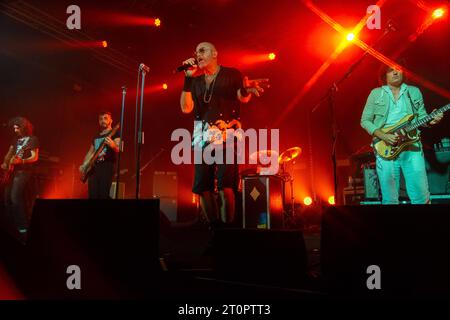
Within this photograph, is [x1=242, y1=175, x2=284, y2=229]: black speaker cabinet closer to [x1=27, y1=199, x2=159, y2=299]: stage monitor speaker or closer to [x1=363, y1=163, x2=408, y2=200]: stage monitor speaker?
[x1=363, y1=163, x2=408, y2=200]: stage monitor speaker

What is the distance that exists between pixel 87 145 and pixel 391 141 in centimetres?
797

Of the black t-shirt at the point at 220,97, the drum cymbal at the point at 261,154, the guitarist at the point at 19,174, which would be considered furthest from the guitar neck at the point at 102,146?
the drum cymbal at the point at 261,154

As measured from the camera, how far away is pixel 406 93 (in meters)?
3.59

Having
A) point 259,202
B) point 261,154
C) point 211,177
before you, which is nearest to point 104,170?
point 211,177

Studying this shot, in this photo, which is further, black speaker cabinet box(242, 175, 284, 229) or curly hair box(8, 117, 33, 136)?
curly hair box(8, 117, 33, 136)

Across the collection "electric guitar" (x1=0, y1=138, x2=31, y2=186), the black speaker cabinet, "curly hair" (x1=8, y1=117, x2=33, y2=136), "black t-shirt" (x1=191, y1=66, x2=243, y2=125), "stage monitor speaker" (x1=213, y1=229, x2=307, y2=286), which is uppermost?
"curly hair" (x1=8, y1=117, x2=33, y2=136)

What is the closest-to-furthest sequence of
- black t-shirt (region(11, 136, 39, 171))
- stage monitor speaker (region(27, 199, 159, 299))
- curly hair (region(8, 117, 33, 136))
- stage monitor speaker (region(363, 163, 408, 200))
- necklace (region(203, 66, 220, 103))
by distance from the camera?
stage monitor speaker (region(27, 199, 159, 299)), necklace (region(203, 66, 220, 103)), black t-shirt (region(11, 136, 39, 171)), curly hair (region(8, 117, 33, 136)), stage monitor speaker (region(363, 163, 408, 200))

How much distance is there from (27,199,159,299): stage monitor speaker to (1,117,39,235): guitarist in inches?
151

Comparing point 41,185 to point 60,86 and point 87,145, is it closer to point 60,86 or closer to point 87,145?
point 87,145

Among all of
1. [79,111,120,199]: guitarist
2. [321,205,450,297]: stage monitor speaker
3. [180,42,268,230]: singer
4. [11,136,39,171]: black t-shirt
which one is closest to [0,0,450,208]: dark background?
[11,136,39,171]: black t-shirt

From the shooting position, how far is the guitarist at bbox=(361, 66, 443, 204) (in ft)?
10.9

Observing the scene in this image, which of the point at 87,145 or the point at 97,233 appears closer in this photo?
the point at 97,233

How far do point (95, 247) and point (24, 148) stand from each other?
178 inches
